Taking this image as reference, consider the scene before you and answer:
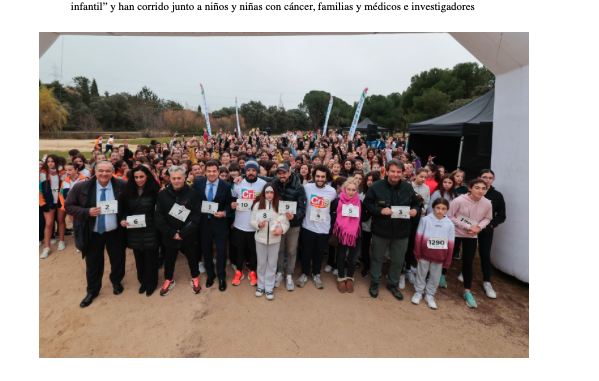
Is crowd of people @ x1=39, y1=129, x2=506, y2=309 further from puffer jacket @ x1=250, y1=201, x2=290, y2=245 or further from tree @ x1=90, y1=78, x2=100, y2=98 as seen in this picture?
tree @ x1=90, y1=78, x2=100, y2=98

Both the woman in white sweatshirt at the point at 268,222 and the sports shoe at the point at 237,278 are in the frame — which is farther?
Result: the sports shoe at the point at 237,278

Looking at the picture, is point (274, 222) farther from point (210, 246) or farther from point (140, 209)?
point (140, 209)

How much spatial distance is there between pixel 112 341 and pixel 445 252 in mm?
4357

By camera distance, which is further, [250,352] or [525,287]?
[525,287]

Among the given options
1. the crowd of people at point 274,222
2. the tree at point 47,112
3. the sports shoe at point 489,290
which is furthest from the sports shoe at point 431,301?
the tree at point 47,112

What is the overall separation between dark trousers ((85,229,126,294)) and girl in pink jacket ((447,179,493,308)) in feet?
16.2

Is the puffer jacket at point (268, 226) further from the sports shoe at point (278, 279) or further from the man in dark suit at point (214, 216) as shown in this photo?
the sports shoe at point (278, 279)

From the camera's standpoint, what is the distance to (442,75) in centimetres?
3148

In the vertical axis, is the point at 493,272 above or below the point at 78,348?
above

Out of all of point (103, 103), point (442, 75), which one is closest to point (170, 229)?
point (442, 75)

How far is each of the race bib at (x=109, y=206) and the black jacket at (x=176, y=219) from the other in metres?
0.49

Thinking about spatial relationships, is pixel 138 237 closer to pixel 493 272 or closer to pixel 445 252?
pixel 445 252

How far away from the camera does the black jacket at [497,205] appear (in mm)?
3874

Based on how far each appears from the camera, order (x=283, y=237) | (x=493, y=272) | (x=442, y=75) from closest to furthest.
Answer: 1. (x=283, y=237)
2. (x=493, y=272)
3. (x=442, y=75)
